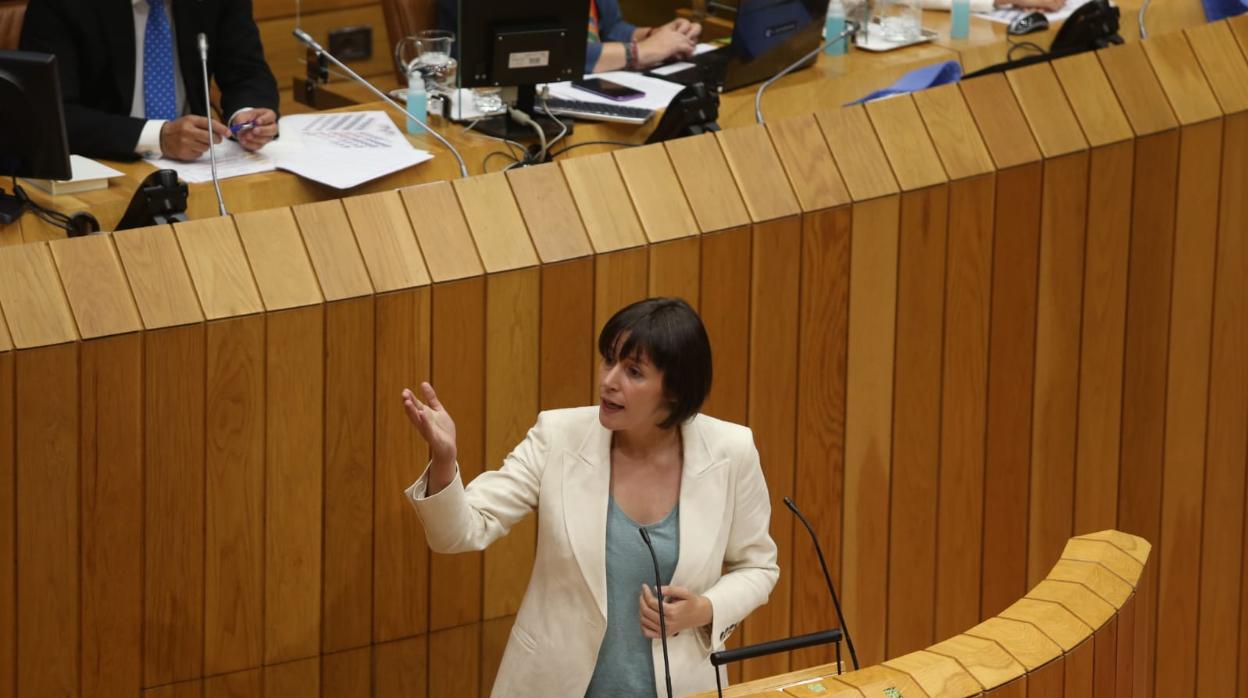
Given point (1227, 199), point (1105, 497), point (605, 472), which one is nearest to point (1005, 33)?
point (1227, 199)

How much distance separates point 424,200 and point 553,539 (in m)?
0.78

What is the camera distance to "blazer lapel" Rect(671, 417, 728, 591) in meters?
2.72

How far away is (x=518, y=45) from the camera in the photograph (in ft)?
13.8

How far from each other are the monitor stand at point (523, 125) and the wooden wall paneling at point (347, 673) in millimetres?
1361

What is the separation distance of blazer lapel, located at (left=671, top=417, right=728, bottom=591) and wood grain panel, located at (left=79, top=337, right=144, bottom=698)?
0.91 m

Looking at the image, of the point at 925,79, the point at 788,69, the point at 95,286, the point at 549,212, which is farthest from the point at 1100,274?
the point at 95,286

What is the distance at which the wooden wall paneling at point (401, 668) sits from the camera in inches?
130

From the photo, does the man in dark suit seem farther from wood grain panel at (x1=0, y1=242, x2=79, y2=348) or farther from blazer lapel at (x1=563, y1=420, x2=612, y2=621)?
blazer lapel at (x1=563, y1=420, x2=612, y2=621)

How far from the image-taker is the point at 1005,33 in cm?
506

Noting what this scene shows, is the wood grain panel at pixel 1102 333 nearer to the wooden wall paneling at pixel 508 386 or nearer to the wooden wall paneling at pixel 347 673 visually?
the wooden wall paneling at pixel 508 386

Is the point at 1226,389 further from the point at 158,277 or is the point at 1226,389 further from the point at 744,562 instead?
the point at 158,277

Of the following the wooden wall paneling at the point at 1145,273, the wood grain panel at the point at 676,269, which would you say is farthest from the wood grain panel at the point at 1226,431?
the wood grain panel at the point at 676,269

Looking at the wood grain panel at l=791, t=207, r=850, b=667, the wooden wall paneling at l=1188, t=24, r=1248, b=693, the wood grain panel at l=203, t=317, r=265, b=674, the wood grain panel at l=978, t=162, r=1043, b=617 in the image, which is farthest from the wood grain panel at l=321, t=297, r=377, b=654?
the wooden wall paneling at l=1188, t=24, r=1248, b=693

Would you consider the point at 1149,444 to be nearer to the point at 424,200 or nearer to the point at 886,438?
the point at 886,438
